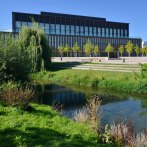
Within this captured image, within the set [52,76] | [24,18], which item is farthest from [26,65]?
[24,18]

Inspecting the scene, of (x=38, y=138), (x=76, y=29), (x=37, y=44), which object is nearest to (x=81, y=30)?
(x=76, y=29)

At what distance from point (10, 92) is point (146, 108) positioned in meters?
9.27

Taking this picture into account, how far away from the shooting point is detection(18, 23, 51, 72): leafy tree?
43.4m

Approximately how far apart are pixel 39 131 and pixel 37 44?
34684mm

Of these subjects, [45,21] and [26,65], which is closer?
[26,65]

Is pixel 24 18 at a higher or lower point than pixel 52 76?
higher

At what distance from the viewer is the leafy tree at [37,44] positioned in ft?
142

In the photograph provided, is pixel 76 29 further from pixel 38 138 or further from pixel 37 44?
pixel 38 138

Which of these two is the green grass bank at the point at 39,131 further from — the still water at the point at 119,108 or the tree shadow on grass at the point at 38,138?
the still water at the point at 119,108

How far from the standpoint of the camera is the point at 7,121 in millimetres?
11133

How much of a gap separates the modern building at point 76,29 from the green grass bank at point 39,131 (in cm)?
10595

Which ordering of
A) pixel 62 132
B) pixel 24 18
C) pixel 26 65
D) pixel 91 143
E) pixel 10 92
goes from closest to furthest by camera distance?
pixel 91 143 → pixel 62 132 → pixel 10 92 → pixel 26 65 → pixel 24 18

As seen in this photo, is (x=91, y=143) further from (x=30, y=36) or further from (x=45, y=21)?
(x=45, y=21)

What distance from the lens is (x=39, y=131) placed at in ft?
33.3
